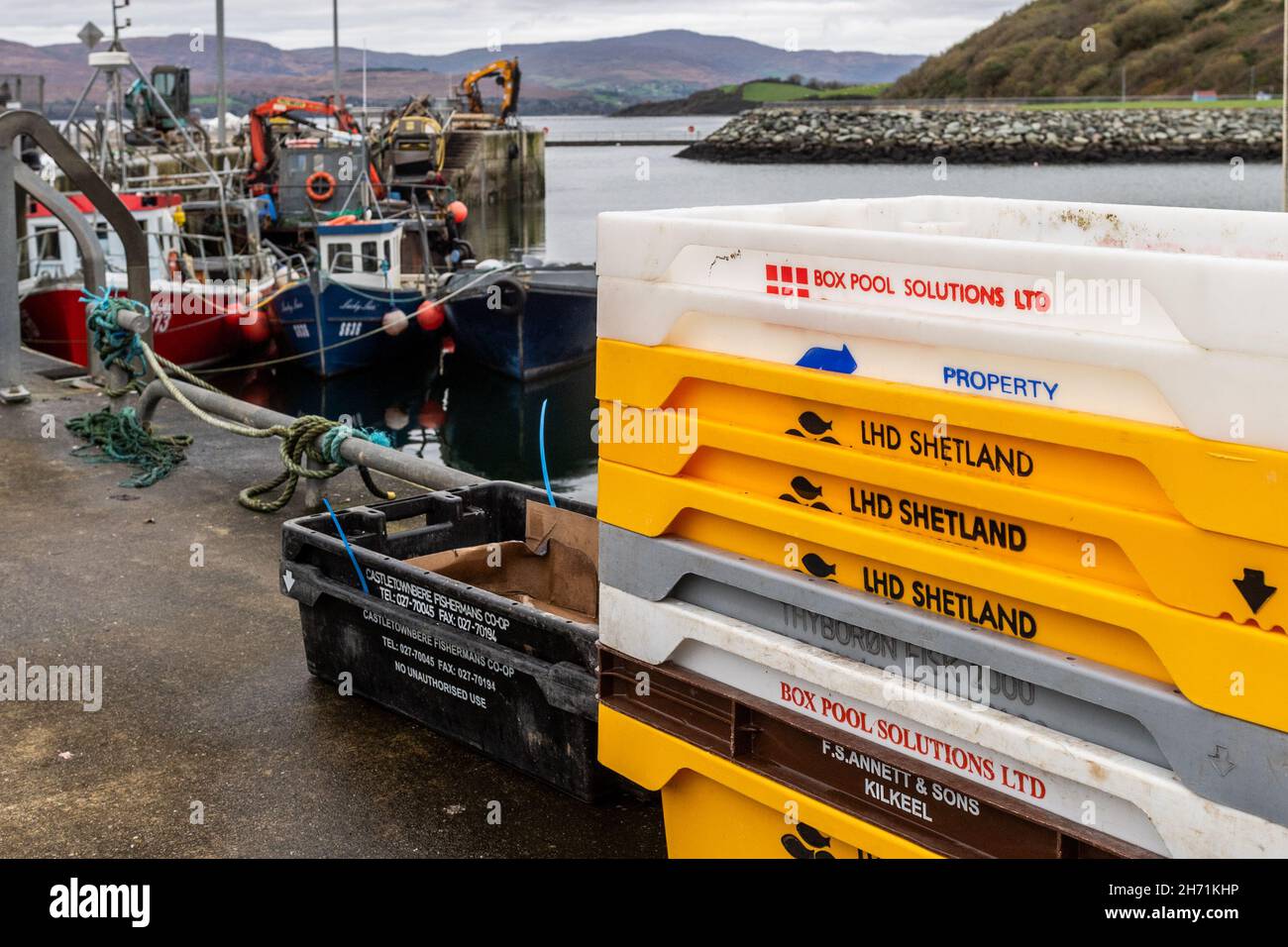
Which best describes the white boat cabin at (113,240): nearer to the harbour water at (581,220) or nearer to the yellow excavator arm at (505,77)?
the harbour water at (581,220)

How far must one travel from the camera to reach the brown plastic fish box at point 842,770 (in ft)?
9.53

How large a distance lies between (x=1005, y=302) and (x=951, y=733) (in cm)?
88

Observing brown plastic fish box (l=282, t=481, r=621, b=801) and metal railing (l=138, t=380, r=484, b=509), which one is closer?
brown plastic fish box (l=282, t=481, r=621, b=801)

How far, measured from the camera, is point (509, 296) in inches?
991

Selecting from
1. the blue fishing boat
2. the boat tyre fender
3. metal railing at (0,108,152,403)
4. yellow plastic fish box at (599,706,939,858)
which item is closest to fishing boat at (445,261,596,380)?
the boat tyre fender

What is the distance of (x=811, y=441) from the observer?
316 cm

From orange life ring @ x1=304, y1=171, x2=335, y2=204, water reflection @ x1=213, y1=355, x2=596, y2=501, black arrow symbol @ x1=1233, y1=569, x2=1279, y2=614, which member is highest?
orange life ring @ x1=304, y1=171, x2=335, y2=204

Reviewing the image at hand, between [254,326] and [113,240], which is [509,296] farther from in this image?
[113,240]

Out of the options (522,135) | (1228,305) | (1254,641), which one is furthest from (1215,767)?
(522,135)

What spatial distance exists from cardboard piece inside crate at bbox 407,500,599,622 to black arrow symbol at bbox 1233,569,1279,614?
302cm

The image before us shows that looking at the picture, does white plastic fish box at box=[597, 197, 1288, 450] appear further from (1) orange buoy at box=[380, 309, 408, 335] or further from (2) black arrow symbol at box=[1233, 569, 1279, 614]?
(1) orange buoy at box=[380, 309, 408, 335]

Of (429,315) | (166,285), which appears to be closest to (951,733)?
(166,285)

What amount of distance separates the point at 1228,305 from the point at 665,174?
106 metres

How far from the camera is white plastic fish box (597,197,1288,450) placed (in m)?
2.42
